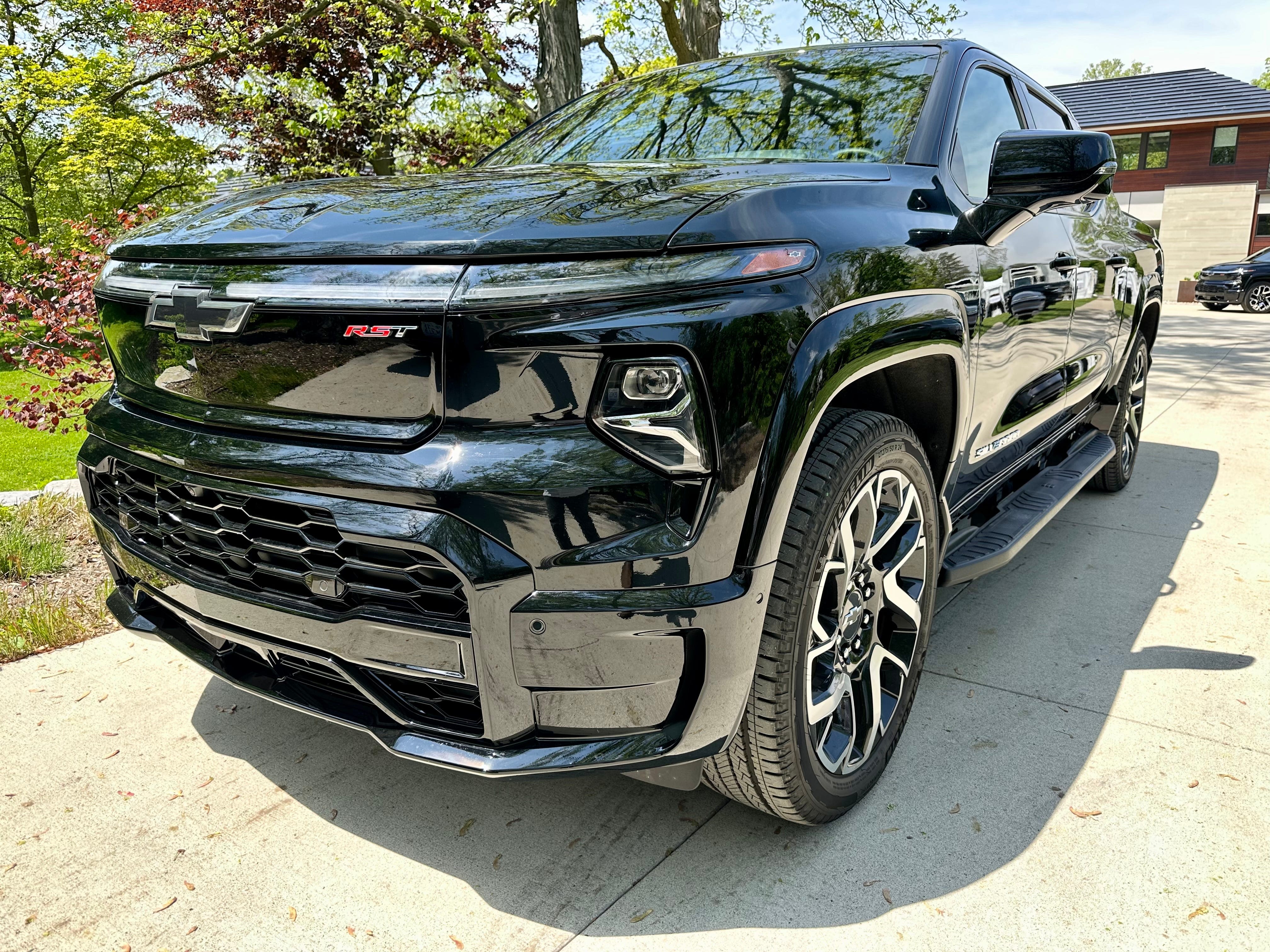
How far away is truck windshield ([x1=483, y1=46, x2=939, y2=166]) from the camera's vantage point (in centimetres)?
254

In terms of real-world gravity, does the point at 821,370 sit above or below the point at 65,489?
above

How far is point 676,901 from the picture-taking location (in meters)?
1.96

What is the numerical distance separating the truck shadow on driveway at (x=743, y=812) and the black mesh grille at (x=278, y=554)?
405 mm

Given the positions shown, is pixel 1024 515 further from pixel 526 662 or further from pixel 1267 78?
pixel 1267 78

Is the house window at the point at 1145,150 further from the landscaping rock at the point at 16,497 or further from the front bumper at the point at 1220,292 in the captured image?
the landscaping rock at the point at 16,497

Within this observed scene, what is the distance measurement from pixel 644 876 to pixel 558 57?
7.38m

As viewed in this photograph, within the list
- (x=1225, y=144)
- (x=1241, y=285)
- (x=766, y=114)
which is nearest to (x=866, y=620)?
(x=766, y=114)

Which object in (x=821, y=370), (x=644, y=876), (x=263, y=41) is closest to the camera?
(x=821, y=370)

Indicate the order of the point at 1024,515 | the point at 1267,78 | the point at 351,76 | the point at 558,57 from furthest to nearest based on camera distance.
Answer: the point at 1267,78 < the point at 351,76 < the point at 558,57 < the point at 1024,515

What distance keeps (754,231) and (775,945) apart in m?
1.38

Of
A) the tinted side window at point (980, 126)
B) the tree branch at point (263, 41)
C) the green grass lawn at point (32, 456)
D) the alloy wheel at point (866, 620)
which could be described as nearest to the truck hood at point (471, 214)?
the tinted side window at point (980, 126)

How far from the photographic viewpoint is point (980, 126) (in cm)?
283

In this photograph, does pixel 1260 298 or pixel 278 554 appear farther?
pixel 1260 298

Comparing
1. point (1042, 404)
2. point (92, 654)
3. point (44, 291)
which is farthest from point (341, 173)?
point (1042, 404)
